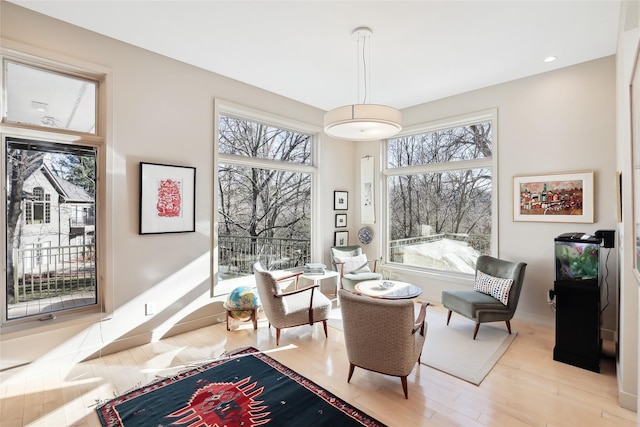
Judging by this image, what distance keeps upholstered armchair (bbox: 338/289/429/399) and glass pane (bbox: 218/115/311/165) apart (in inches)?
113

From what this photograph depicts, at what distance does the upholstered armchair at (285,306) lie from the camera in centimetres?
333

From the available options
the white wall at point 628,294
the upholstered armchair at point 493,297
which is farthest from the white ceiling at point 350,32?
the upholstered armchair at point 493,297

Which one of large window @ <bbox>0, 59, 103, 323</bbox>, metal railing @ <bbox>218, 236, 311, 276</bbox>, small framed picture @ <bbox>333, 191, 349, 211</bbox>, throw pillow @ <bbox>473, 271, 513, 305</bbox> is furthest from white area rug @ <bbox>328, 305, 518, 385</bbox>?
large window @ <bbox>0, 59, 103, 323</bbox>

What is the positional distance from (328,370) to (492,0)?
3611 mm

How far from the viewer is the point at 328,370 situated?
9.34 ft

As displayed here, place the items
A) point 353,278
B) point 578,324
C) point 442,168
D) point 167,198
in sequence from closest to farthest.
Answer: point 578,324 → point 167,198 → point 353,278 → point 442,168

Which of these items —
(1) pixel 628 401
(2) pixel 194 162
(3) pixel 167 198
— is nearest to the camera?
(1) pixel 628 401

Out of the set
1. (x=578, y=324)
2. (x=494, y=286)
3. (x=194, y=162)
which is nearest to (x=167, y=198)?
(x=194, y=162)

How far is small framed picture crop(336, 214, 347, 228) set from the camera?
18.9ft

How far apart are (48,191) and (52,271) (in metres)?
0.80

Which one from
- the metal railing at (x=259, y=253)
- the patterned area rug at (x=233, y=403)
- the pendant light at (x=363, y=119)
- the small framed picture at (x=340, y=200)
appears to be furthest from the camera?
the small framed picture at (x=340, y=200)

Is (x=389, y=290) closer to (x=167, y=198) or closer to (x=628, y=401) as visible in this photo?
(x=628, y=401)

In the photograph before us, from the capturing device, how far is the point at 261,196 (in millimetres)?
4766

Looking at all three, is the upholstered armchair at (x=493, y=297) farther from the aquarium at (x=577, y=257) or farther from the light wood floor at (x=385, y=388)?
the aquarium at (x=577, y=257)
